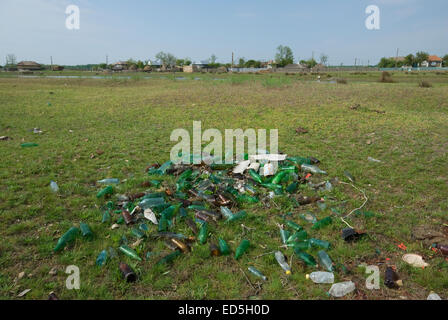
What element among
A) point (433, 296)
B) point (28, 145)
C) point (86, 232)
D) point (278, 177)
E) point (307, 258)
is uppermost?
point (28, 145)

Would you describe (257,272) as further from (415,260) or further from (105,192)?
(105,192)

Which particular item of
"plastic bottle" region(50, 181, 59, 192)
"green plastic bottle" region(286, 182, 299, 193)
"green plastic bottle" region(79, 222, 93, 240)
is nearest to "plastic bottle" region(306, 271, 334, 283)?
"green plastic bottle" region(286, 182, 299, 193)

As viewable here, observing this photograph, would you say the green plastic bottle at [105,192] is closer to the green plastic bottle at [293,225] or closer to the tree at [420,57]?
the green plastic bottle at [293,225]

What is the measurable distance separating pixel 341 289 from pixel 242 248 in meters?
1.10

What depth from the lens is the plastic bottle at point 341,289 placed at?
2.60 m

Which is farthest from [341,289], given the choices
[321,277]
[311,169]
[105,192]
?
[105,192]

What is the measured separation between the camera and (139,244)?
3273 mm

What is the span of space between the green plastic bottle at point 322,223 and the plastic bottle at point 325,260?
55 centimetres

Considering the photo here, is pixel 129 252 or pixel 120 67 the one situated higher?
pixel 120 67

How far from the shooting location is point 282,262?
3.00 m

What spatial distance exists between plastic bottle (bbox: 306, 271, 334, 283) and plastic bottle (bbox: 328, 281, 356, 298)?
0.09 meters

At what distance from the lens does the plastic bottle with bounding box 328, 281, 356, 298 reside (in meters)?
2.60

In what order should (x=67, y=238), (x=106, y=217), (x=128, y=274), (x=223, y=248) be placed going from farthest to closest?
(x=106, y=217)
(x=67, y=238)
(x=223, y=248)
(x=128, y=274)

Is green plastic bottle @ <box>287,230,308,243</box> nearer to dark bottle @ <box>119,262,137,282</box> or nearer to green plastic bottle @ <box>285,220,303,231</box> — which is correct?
green plastic bottle @ <box>285,220,303,231</box>
